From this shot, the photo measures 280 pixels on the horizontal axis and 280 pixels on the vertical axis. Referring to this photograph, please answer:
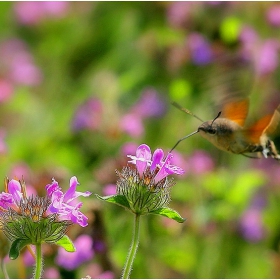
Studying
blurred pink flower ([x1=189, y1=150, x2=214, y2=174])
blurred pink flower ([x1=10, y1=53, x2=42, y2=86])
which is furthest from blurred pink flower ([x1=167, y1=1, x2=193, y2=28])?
blurred pink flower ([x1=10, y1=53, x2=42, y2=86])

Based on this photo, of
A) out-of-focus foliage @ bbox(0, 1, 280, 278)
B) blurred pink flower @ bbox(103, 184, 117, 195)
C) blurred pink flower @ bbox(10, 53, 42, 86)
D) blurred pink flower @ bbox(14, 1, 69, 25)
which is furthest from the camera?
blurred pink flower @ bbox(14, 1, 69, 25)

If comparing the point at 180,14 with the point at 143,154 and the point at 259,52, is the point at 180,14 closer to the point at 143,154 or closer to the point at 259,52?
the point at 259,52

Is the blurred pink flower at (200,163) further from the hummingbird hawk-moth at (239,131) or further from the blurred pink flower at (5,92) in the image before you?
the blurred pink flower at (5,92)

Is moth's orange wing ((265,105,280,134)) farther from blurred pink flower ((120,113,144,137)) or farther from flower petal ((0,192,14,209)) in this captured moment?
blurred pink flower ((120,113,144,137))

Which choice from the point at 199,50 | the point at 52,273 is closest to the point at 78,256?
the point at 52,273

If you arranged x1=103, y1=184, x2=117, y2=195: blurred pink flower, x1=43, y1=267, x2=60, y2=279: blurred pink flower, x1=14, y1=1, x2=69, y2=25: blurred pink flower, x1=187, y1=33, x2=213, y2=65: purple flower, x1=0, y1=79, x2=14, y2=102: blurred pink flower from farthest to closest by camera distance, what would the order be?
1. x1=14, y1=1, x2=69, y2=25: blurred pink flower
2. x1=0, y1=79, x2=14, y2=102: blurred pink flower
3. x1=187, y1=33, x2=213, y2=65: purple flower
4. x1=103, y1=184, x2=117, y2=195: blurred pink flower
5. x1=43, y1=267, x2=60, y2=279: blurred pink flower

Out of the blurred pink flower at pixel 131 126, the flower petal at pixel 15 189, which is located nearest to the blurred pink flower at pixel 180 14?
the blurred pink flower at pixel 131 126

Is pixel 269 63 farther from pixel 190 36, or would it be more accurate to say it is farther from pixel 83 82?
pixel 83 82
